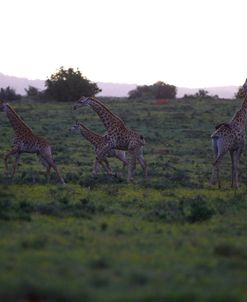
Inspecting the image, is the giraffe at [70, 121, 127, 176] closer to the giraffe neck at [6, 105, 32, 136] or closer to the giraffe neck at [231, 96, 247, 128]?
the giraffe neck at [6, 105, 32, 136]

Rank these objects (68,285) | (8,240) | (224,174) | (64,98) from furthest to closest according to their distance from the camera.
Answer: (64,98) → (224,174) → (8,240) → (68,285)

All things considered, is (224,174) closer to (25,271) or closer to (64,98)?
(25,271)

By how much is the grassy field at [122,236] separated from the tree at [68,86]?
1305 inches

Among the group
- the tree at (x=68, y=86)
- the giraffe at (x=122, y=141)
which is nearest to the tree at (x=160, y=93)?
the tree at (x=68, y=86)

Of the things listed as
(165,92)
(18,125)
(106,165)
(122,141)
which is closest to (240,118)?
(122,141)

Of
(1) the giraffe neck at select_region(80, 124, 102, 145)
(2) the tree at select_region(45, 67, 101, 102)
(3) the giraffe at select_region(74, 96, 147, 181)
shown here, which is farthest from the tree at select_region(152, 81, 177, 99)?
(3) the giraffe at select_region(74, 96, 147, 181)

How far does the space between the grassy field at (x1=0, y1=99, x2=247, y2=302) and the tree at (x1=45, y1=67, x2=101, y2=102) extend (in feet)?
109

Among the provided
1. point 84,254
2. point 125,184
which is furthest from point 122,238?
point 125,184

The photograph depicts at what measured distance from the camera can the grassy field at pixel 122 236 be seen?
25.3ft

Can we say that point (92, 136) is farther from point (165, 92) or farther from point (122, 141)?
point (165, 92)

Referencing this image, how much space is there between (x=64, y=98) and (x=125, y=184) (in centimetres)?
4106

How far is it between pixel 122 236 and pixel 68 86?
48.9 metres

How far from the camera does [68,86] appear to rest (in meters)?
59.4

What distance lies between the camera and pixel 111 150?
21844 millimetres
